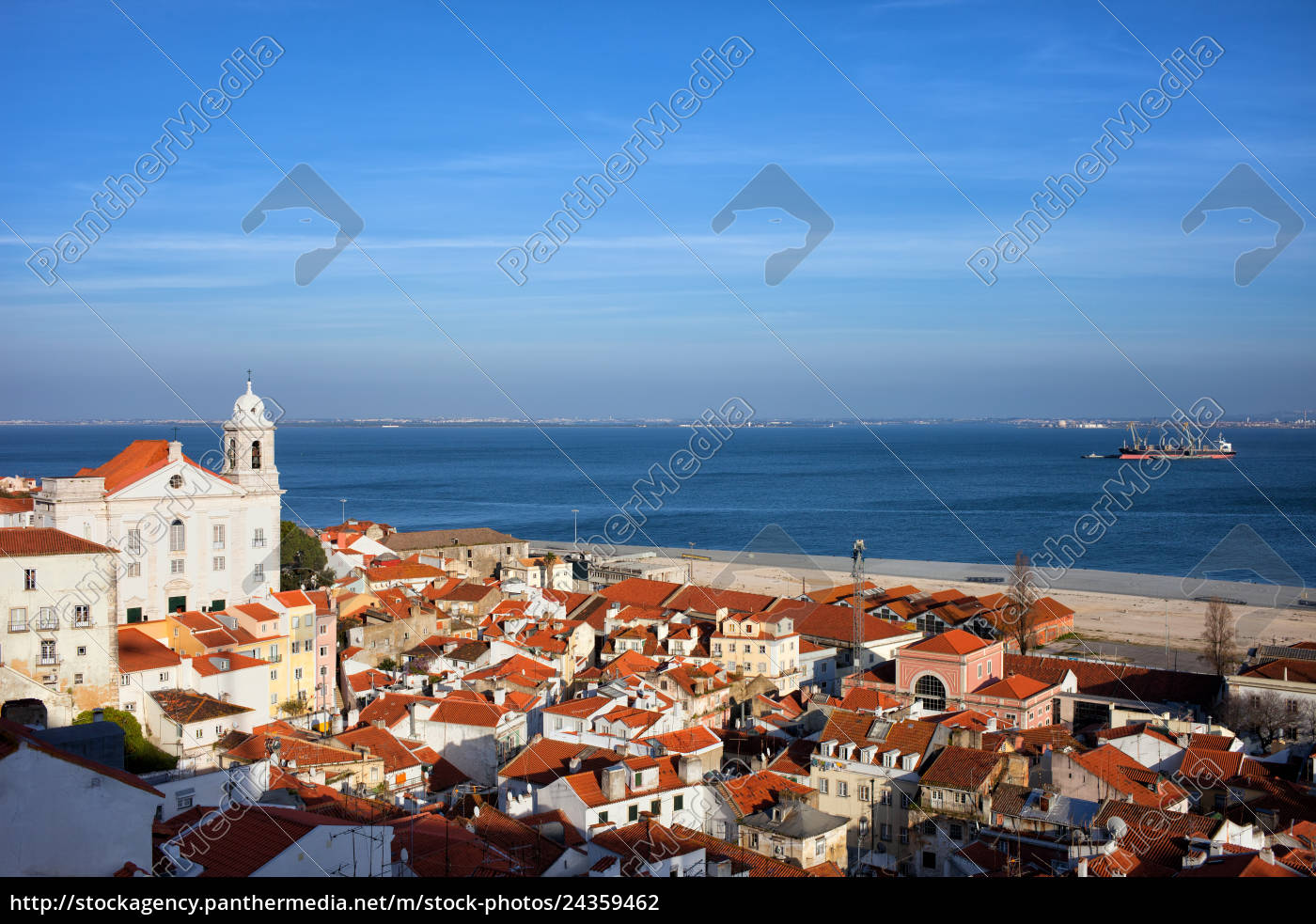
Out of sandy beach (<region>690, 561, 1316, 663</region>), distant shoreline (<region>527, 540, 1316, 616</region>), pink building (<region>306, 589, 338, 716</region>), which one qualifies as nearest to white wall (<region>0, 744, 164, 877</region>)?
pink building (<region>306, 589, 338, 716</region>)

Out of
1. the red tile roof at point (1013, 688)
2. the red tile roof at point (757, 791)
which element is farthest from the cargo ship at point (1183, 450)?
the red tile roof at point (757, 791)

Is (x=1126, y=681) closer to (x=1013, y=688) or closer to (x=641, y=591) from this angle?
(x=1013, y=688)

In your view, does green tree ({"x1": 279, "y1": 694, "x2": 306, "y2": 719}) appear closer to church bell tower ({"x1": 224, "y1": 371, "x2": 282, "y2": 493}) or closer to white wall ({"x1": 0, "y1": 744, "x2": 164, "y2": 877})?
church bell tower ({"x1": 224, "y1": 371, "x2": 282, "y2": 493})

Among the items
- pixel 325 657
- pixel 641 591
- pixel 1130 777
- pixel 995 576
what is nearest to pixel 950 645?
pixel 1130 777

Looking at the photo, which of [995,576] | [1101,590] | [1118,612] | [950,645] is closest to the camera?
[950,645]

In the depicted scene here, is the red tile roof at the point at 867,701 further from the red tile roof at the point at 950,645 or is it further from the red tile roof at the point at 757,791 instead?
the red tile roof at the point at 757,791

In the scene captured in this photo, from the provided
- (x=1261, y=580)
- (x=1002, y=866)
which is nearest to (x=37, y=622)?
(x=1002, y=866)
